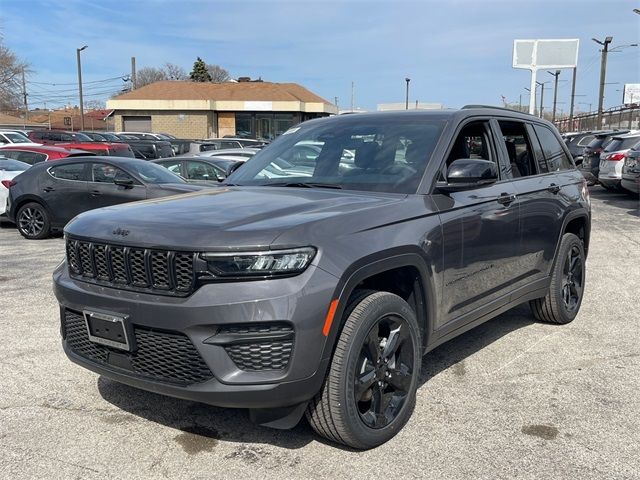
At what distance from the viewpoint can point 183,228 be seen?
116 inches

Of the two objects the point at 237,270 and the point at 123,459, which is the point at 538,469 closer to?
the point at 237,270

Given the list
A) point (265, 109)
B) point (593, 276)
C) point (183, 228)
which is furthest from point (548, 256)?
point (265, 109)

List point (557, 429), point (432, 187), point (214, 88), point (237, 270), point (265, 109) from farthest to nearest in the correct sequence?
point (214, 88) < point (265, 109) < point (432, 187) < point (557, 429) < point (237, 270)

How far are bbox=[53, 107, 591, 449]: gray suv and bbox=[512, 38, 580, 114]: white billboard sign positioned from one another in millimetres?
26197

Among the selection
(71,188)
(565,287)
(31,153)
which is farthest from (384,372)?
(31,153)

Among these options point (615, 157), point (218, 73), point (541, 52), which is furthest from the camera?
point (218, 73)

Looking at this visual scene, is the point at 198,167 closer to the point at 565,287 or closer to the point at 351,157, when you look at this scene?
the point at 565,287

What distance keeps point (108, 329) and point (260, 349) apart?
0.84 meters

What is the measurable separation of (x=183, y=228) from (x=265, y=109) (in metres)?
44.1

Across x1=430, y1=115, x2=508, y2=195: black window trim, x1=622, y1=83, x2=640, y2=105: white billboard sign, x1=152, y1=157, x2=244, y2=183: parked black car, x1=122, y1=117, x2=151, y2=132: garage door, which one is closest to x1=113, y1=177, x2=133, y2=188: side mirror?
x1=152, y1=157, x2=244, y2=183: parked black car

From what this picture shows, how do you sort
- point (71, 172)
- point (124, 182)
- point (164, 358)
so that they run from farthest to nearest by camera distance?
point (71, 172) < point (124, 182) < point (164, 358)

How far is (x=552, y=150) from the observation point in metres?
5.56

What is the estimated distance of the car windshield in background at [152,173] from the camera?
32.9ft

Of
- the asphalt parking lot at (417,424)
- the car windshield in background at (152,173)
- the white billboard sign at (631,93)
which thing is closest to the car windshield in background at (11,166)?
the car windshield in background at (152,173)
